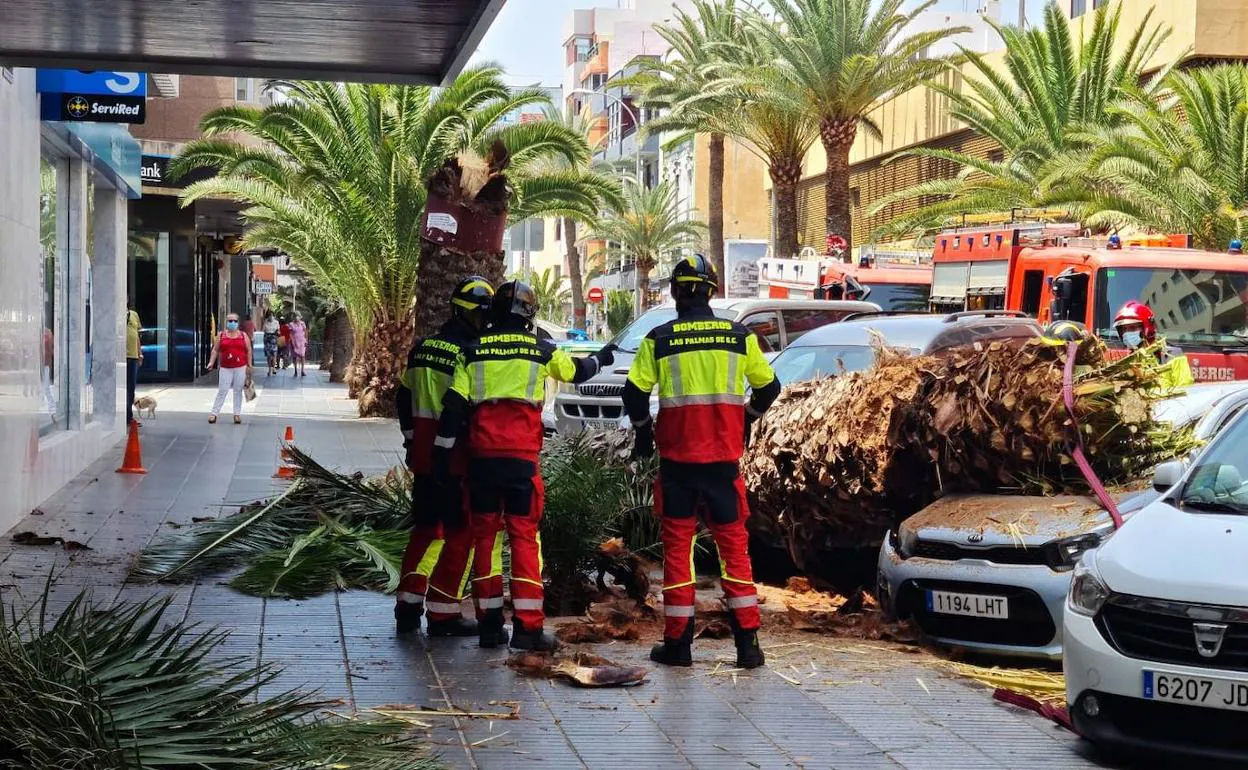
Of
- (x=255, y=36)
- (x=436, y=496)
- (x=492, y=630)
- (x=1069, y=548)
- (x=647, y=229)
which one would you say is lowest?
(x=492, y=630)

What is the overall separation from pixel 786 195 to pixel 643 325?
22823 millimetres

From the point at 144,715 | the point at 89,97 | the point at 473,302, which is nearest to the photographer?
the point at 144,715

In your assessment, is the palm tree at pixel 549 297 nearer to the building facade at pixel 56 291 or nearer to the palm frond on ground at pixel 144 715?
the building facade at pixel 56 291

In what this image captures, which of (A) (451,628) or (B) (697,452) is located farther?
(A) (451,628)

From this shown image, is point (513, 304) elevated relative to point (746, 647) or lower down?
elevated

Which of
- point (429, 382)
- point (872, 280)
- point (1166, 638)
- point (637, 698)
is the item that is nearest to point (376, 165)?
point (872, 280)

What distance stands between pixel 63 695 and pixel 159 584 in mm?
5336

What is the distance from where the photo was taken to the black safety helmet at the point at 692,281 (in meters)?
8.17

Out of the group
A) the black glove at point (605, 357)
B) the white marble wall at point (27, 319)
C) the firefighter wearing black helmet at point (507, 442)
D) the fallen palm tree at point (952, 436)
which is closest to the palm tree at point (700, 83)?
the white marble wall at point (27, 319)

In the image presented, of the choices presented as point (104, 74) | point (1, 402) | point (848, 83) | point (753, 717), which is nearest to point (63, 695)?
point (753, 717)

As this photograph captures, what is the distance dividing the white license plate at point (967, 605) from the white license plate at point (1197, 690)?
1.84m

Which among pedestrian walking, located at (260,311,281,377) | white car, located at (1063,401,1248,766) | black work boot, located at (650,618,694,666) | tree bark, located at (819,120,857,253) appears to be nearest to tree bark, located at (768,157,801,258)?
tree bark, located at (819,120,857,253)

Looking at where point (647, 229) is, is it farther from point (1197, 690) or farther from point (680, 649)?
point (1197, 690)

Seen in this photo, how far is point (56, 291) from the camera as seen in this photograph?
16.5 meters
